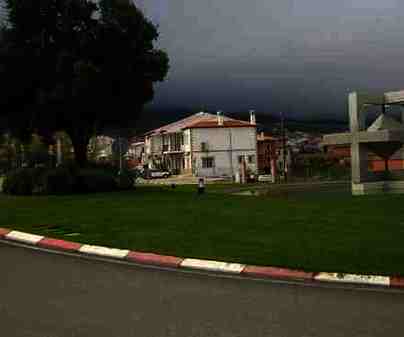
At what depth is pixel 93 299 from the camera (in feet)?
22.3

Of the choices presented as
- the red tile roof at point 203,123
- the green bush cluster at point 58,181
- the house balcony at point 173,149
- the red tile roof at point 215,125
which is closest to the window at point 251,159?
the red tile roof at point 215,125

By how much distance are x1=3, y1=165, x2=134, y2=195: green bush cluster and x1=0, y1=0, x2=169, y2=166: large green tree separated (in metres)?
2.24

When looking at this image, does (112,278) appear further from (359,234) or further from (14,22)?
(14,22)

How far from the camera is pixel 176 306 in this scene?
6.48 meters

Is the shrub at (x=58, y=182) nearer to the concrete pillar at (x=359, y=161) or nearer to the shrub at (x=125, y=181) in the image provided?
the shrub at (x=125, y=181)

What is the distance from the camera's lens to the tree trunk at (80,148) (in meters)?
29.1

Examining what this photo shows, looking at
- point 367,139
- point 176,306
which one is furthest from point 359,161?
point 176,306

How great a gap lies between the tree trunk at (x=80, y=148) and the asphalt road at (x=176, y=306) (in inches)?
825

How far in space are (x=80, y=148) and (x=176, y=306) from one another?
2376 centimetres

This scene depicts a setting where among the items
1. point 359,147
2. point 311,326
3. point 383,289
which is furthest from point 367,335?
Result: point 359,147

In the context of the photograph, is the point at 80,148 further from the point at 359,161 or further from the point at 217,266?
the point at 217,266

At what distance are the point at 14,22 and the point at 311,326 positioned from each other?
24578 millimetres

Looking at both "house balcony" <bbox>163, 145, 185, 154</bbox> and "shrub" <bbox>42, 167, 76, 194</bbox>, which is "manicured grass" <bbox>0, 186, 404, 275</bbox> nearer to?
"shrub" <bbox>42, 167, 76, 194</bbox>

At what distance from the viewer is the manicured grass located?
28.9ft
